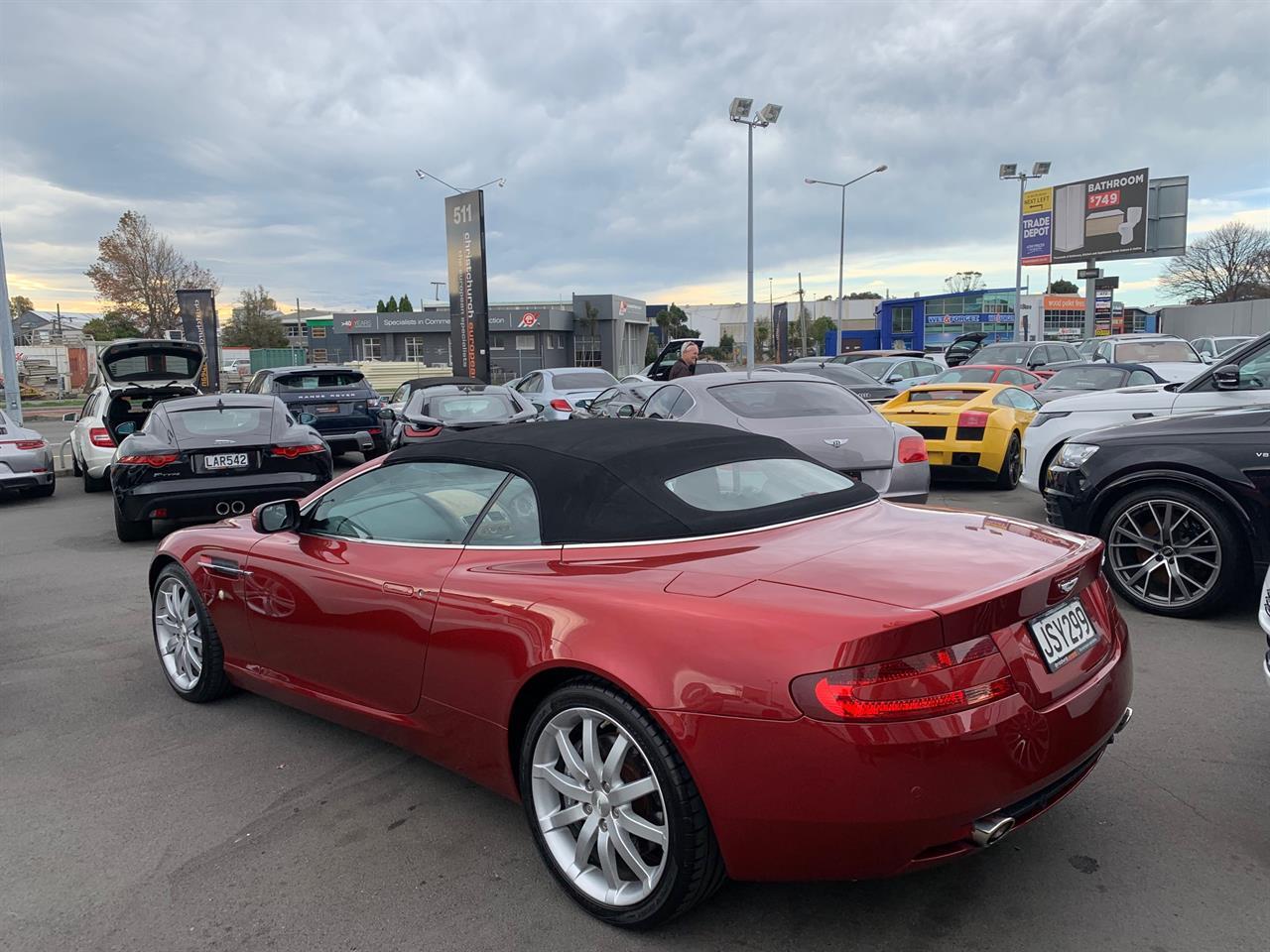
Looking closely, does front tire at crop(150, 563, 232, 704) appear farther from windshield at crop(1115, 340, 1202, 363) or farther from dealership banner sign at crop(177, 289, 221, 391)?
dealership banner sign at crop(177, 289, 221, 391)

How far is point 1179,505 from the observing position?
5219mm

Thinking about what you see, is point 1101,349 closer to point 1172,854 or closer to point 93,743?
point 1172,854

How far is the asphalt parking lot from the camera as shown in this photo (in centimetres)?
256

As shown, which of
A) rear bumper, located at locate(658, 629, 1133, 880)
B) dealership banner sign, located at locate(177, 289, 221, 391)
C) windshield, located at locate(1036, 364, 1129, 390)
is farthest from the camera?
dealership banner sign, located at locate(177, 289, 221, 391)

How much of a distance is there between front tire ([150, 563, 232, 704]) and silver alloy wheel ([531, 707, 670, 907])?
7.45ft

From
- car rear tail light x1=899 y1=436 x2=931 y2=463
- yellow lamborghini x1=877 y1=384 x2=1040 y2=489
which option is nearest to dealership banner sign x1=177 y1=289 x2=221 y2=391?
yellow lamborghini x1=877 y1=384 x2=1040 y2=489

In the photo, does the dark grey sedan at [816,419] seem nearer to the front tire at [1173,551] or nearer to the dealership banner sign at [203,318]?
the front tire at [1173,551]

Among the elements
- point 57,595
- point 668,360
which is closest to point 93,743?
point 57,595

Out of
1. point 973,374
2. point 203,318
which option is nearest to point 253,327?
point 203,318

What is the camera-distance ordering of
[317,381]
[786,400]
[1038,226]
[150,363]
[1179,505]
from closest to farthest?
[1179,505], [786,400], [150,363], [317,381], [1038,226]

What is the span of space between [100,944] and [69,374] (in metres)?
60.8

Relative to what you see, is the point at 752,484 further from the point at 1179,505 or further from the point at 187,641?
the point at 1179,505

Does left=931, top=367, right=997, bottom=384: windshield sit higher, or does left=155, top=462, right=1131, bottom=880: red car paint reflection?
left=931, top=367, right=997, bottom=384: windshield

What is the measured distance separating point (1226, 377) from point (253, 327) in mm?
81191
